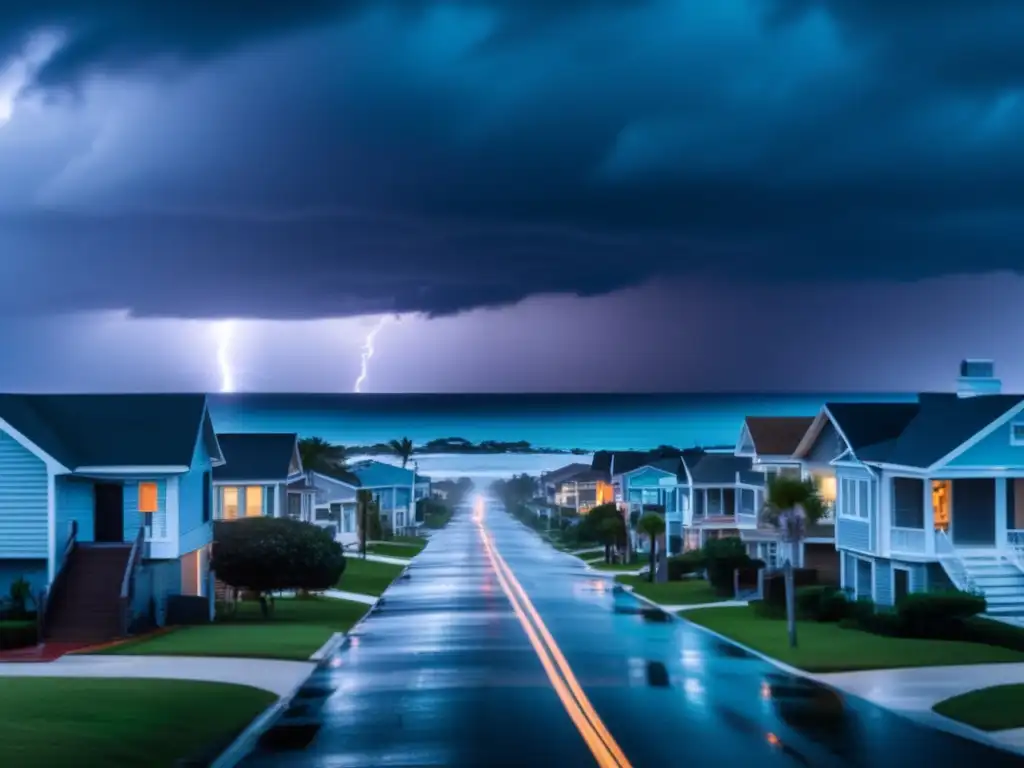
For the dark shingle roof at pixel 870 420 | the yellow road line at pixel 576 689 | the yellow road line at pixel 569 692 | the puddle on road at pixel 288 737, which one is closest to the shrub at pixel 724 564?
the dark shingle roof at pixel 870 420

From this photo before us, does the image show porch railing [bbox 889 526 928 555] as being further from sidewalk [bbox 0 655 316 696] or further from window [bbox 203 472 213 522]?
window [bbox 203 472 213 522]

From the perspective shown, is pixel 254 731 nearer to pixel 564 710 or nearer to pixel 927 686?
pixel 564 710

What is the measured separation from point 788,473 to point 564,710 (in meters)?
34.1

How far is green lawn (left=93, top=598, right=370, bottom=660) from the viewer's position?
3334 centimetres

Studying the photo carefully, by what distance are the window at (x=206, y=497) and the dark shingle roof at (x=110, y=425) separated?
11.3ft

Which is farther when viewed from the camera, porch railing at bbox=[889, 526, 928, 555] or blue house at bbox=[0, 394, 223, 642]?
porch railing at bbox=[889, 526, 928, 555]

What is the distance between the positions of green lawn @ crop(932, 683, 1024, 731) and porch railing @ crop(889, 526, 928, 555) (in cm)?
1595

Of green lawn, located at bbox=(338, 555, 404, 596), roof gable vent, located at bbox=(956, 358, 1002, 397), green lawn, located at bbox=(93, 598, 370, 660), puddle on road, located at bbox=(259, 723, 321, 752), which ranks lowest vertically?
green lawn, located at bbox=(338, 555, 404, 596)

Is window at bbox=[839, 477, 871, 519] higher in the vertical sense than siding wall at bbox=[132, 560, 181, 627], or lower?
higher

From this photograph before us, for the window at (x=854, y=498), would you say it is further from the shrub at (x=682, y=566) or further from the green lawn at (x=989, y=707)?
the green lawn at (x=989, y=707)

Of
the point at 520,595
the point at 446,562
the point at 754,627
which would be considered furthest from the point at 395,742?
the point at 446,562

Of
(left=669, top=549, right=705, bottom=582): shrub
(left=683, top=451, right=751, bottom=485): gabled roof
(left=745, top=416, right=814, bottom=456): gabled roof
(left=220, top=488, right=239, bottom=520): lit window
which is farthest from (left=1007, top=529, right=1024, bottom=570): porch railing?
(left=220, top=488, right=239, bottom=520): lit window

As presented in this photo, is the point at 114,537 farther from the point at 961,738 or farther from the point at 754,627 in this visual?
the point at 961,738

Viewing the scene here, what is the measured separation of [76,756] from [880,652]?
64.9 feet
